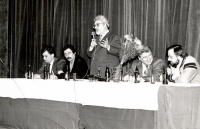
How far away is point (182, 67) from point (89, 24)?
2985 millimetres

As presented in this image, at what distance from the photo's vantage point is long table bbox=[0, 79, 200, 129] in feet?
8.62

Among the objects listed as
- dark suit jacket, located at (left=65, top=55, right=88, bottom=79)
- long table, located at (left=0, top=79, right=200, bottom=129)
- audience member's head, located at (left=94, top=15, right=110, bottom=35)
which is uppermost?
audience member's head, located at (left=94, top=15, right=110, bottom=35)

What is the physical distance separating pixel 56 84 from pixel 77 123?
49 centimetres

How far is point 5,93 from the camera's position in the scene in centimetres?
367

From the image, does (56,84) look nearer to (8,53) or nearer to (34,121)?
(34,121)

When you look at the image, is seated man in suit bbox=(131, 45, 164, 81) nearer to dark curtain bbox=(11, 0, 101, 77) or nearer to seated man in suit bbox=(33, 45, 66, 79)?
seated man in suit bbox=(33, 45, 66, 79)

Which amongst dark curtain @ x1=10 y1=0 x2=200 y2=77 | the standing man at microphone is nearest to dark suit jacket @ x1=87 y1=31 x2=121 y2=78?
the standing man at microphone

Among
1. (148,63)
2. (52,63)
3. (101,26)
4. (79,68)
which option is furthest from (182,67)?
(52,63)

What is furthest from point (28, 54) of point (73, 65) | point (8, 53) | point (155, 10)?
point (155, 10)

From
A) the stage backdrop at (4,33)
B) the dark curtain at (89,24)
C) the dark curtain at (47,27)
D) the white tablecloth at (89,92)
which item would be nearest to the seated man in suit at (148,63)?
the white tablecloth at (89,92)

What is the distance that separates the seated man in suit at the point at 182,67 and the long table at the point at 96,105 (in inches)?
16.6

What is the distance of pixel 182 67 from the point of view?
330cm

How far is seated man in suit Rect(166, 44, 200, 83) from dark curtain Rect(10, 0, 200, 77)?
4.31ft

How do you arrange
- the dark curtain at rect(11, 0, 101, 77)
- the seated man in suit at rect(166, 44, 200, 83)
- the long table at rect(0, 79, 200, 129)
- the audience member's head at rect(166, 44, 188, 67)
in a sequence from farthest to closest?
1. the dark curtain at rect(11, 0, 101, 77)
2. the audience member's head at rect(166, 44, 188, 67)
3. the seated man in suit at rect(166, 44, 200, 83)
4. the long table at rect(0, 79, 200, 129)
